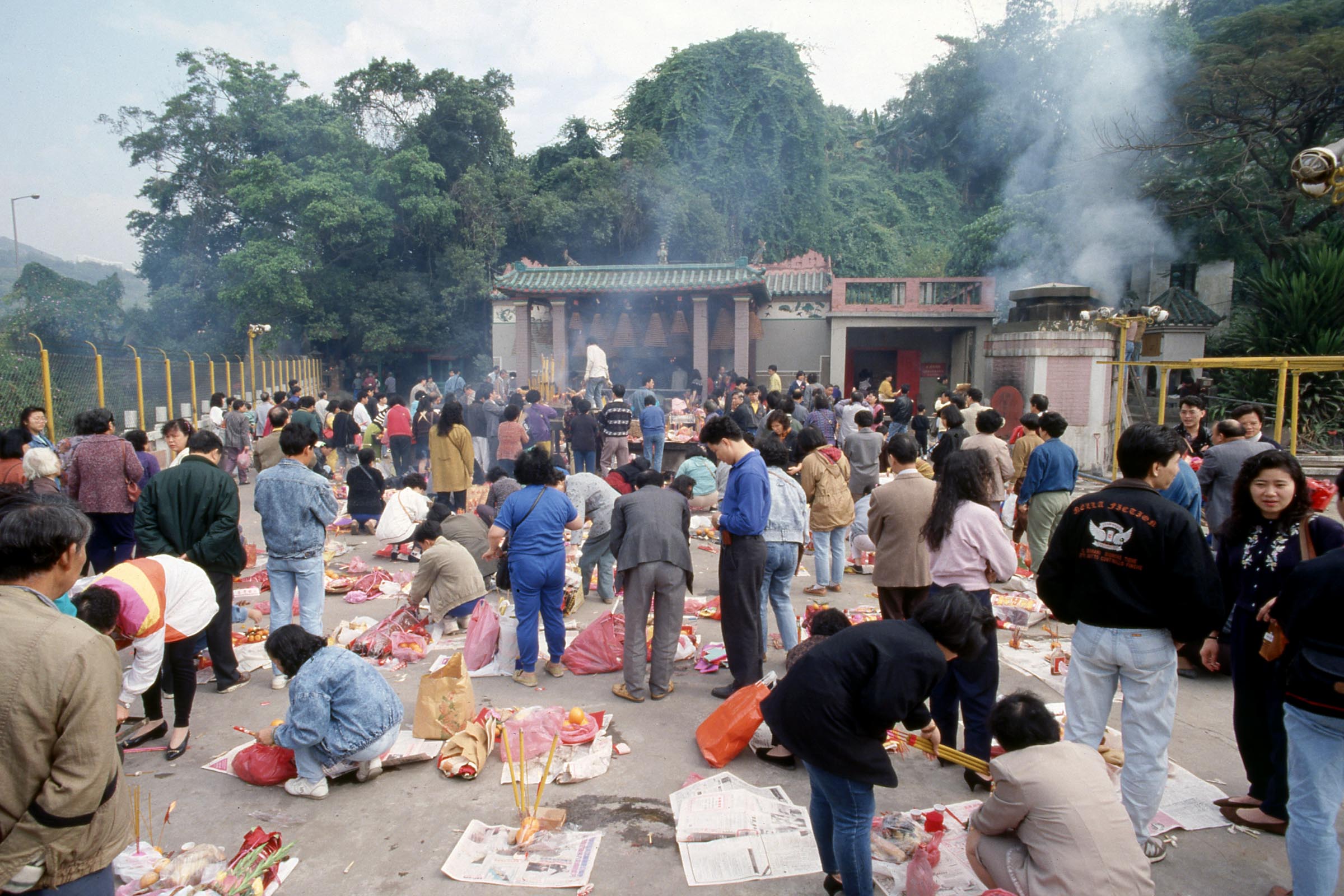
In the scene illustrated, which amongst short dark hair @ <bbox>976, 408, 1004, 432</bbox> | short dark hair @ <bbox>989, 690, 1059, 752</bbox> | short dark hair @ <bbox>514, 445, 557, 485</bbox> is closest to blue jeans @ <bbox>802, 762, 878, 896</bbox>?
short dark hair @ <bbox>989, 690, 1059, 752</bbox>

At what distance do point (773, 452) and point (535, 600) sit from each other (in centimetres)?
183

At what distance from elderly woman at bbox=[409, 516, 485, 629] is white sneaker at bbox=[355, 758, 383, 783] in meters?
2.11

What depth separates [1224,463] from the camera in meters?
5.36

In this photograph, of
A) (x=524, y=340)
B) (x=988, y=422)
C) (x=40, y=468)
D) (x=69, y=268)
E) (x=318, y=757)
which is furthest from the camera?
(x=69, y=268)

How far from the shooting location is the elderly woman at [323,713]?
3664mm

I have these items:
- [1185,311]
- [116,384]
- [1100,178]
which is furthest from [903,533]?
[1100,178]

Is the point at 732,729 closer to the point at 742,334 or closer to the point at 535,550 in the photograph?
the point at 535,550

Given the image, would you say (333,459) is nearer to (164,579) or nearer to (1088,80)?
(164,579)

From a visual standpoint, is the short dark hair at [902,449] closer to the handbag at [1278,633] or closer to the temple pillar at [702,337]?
the handbag at [1278,633]

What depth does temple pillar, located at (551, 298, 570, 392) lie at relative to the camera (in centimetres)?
1927

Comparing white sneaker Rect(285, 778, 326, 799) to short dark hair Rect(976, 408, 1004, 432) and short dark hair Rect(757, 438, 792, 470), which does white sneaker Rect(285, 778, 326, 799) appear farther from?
short dark hair Rect(976, 408, 1004, 432)

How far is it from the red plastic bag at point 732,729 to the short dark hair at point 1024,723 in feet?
5.02

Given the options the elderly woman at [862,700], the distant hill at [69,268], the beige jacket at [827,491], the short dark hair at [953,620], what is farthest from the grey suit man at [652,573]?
the distant hill at [69,268]

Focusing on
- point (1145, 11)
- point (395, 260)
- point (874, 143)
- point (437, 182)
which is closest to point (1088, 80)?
point (1145, 11)
